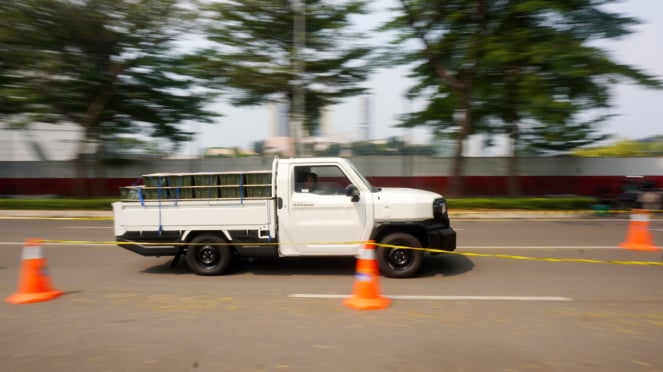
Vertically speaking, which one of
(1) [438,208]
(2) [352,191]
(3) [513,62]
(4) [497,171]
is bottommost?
(1) [438,208]

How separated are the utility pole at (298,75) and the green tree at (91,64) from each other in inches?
169

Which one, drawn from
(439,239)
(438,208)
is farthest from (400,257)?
(438,208)

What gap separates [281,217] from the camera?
22.0ft

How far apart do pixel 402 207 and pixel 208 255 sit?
314 centimetres

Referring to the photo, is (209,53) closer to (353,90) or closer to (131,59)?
(131,59)

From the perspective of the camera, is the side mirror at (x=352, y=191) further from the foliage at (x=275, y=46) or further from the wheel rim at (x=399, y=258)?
the foliage at (x=275, y=46)

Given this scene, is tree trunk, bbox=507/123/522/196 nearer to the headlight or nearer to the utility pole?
the utility pole

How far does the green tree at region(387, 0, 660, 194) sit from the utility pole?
3.52 m

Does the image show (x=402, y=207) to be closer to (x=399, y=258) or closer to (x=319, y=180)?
(x=399, y=258)

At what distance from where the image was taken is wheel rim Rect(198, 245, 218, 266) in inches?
277

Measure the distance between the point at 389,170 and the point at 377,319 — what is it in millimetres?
17668

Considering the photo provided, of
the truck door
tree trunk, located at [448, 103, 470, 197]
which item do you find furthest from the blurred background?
the truck door

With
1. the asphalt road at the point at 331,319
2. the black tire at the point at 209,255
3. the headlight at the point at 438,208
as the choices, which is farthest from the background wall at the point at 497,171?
the black tire at the point at 209,255

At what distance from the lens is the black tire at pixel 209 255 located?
6.93 metres
